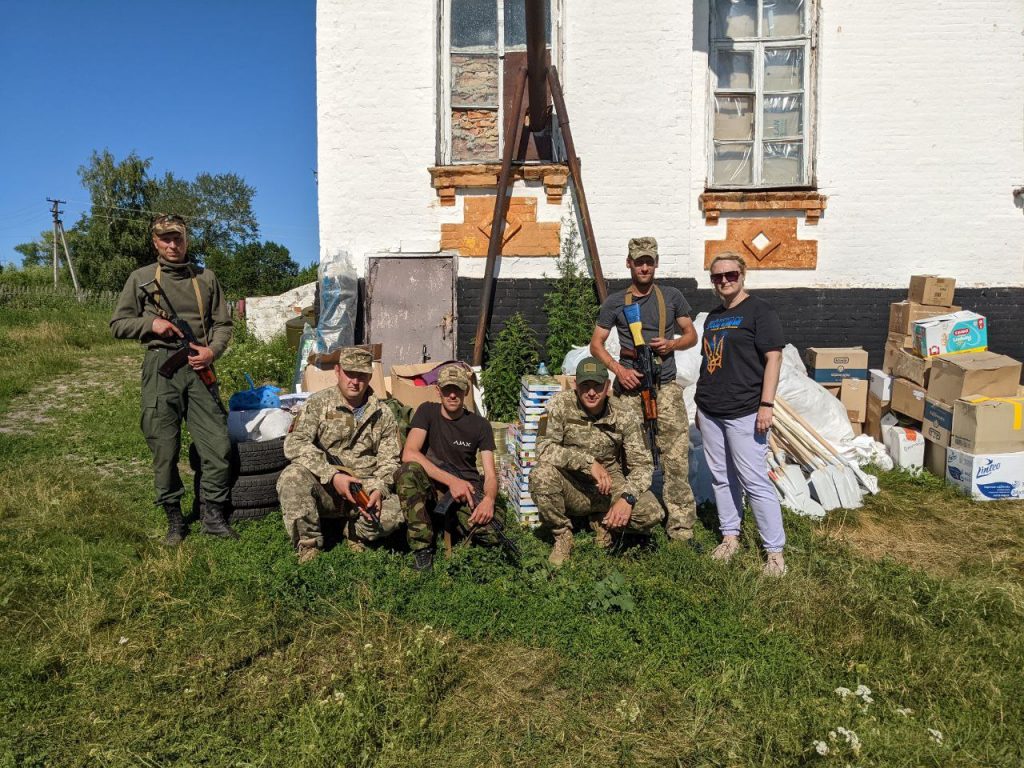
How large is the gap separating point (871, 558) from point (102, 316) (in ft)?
59.2

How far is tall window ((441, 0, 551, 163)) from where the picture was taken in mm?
7156

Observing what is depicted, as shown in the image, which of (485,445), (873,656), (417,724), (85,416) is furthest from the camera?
(85,416)

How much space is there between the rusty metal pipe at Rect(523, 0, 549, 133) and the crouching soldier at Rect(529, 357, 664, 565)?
3.58m

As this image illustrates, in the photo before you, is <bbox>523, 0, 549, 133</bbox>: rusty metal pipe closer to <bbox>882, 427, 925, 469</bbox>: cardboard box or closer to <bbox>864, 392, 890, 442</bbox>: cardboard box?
<bbox>864, 392, 890, 442</bbox>: cardboard box

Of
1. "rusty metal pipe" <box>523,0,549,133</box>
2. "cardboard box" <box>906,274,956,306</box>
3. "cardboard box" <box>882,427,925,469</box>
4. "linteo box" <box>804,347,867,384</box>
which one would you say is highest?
"rusty metal pipe" <box>523,0,549,133</box>

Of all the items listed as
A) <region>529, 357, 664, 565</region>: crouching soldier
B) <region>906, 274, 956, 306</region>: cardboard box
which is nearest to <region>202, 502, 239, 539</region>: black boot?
<region>529, 357, 664, 565</region>: crouching soldier

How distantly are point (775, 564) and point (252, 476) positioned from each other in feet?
11.3

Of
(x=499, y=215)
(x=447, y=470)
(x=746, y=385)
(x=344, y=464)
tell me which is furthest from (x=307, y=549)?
(x=499, y=215)

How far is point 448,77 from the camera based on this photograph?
7152 millimetres

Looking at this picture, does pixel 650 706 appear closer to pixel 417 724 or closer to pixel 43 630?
pixel 417 724

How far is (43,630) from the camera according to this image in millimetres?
3197

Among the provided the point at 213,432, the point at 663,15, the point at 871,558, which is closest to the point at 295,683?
the point at 213,432

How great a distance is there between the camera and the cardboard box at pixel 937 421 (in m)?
5.58

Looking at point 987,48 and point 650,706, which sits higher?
point 987,48
